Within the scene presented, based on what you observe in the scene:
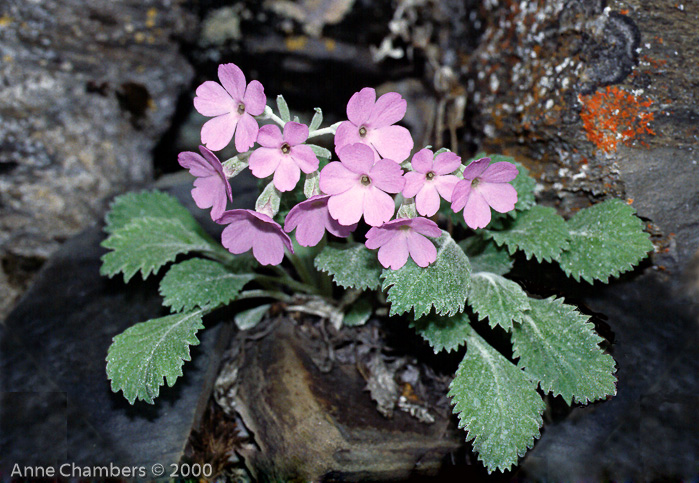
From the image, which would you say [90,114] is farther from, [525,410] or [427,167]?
[525,410]

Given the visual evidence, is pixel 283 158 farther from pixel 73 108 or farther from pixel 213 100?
pixel 73 108

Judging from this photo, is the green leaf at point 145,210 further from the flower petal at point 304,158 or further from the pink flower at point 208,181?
the flower petal at point 304,158

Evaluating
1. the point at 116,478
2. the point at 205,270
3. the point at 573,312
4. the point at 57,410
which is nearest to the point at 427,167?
the point at 573,312

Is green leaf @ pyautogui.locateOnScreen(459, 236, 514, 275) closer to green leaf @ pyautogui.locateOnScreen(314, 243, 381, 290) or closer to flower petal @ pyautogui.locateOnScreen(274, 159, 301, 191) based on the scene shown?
green leaf @ pyautogui.locateOnScreen(314, 243, 381, 290)

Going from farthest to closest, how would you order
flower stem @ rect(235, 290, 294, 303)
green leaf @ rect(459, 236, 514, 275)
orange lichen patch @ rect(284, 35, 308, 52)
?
orange lichen patch @ rect(284, 35, 308, 52) < flower stem @ rect(235, 290, 294, 303) < green leaf @ rect(459, 236, 514, 275)

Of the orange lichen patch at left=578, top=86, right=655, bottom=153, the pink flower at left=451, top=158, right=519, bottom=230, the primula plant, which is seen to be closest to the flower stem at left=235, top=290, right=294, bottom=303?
the primula plant

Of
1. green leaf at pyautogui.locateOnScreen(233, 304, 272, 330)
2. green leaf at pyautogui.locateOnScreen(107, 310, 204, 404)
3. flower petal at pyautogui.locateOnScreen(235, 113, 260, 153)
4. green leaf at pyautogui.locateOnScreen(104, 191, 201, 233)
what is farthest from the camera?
green leaf at pyautogui.locateOnScreen(104, 191, 201, 233)

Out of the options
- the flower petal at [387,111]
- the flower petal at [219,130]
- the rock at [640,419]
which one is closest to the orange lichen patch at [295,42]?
the flower petal at [219,130]
